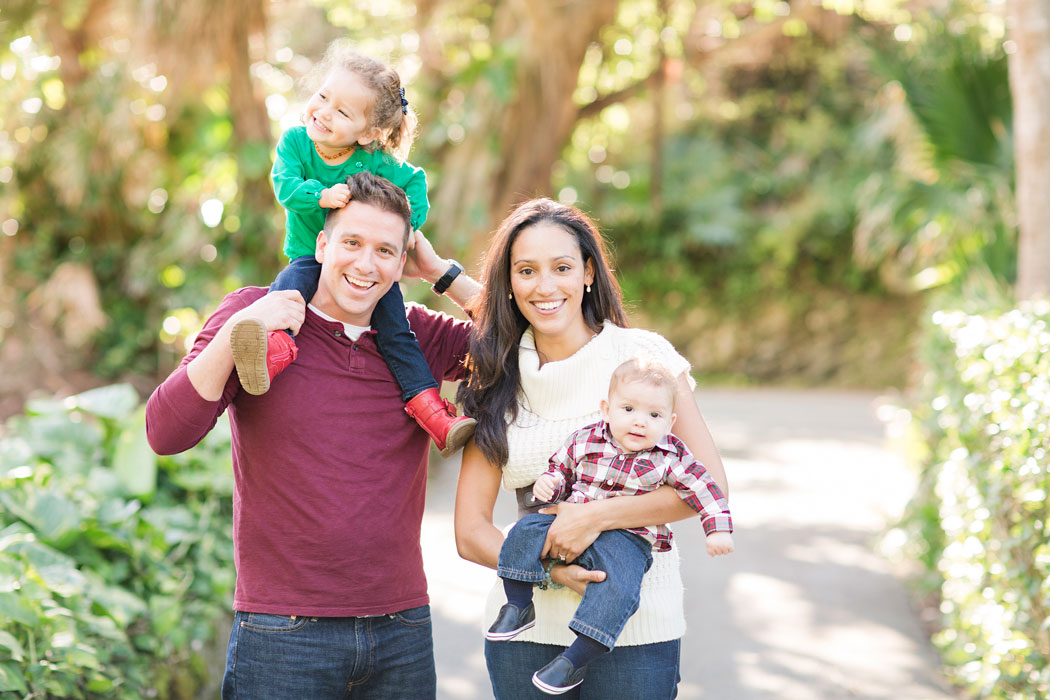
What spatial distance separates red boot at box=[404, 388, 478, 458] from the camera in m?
2.46

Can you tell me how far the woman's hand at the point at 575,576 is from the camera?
7.54ft

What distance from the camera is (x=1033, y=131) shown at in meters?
5.48

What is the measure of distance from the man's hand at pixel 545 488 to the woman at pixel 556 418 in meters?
0.04

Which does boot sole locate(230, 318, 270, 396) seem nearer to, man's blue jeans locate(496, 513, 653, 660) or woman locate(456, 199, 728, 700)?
woman locate(456, 199, 728, 700)

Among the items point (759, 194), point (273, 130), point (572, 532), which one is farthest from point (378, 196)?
point (759, 194)

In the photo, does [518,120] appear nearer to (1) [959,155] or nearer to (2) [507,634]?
(1) [959,155]

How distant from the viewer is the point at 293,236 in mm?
2766

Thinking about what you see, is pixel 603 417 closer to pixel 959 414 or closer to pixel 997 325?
pixel 997 325

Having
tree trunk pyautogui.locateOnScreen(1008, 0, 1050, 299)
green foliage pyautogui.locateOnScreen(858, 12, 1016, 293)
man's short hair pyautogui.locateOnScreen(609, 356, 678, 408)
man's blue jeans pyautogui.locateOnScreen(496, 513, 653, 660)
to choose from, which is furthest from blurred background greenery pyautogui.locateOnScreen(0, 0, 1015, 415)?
man's blue jeans pyautogui.locateOnScreen(496, 513, 653, 660)

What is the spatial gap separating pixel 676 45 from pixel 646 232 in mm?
5495

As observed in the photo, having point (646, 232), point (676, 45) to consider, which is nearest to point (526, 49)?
point (676, 45)

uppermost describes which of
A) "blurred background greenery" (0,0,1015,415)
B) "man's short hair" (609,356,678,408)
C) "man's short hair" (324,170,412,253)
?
"blurred background greenery" (0,0,1015,415)

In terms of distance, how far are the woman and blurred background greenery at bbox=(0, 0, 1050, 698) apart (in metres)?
1.49

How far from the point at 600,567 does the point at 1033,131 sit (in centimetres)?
457
